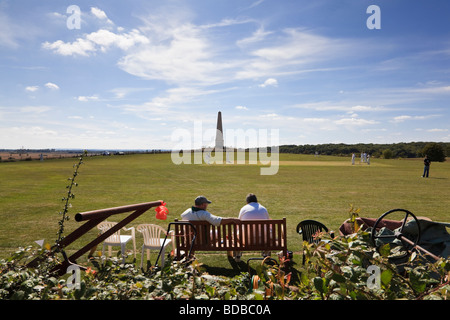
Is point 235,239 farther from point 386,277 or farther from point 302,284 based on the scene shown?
point 386,277

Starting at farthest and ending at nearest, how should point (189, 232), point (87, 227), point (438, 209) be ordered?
point (438, 209)
point (189, 232)
point (87, 227)

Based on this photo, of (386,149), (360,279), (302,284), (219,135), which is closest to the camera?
(360,279)

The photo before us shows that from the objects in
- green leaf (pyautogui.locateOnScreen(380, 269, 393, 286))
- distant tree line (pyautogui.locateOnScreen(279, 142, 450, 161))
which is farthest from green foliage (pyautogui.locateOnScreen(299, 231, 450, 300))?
distant tree line (pyautogui.locateOnScreen(279, 142, 450, 161))

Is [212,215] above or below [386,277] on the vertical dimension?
below

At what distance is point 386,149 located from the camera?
3511 inches

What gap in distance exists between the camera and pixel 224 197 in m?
14.8

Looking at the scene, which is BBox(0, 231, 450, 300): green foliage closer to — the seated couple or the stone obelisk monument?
the seated couple

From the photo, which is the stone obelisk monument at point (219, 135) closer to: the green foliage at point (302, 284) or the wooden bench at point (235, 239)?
the wooden bench at point (235, 239)

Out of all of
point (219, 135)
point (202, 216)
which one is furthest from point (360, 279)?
point (219, 135)

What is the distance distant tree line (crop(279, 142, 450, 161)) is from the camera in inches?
2665

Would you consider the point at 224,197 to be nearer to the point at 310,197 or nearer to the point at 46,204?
the point at 310,197
